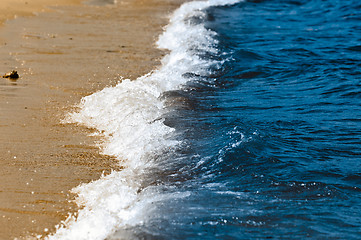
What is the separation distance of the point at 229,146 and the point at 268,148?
34cm

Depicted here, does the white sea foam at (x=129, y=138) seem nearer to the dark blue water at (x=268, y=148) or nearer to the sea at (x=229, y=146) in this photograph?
the sea at (x=229, y=146)

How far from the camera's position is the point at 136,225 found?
317 cm

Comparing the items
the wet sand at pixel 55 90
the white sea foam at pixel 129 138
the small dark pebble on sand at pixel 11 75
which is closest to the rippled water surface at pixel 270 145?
the white sea foam at pixel 129 138

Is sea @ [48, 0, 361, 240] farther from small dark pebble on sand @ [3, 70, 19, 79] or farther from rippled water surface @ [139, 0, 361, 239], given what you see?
small dark pebble on sand @ [3, 70, 19, 79]

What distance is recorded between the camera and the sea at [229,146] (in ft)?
10.8

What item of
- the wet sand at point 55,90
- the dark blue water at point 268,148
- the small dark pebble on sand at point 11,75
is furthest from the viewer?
the small dark pebble on sand at point 11,75

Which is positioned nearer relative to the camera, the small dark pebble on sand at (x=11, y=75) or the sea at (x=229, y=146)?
the sea at (x=229, y=146)

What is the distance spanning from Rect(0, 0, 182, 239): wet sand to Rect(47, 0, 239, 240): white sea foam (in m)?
0.14

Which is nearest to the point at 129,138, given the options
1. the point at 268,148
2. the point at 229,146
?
the point at 229,146

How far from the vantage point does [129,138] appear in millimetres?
4656

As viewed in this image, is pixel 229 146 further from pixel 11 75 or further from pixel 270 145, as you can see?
pixel 11 75

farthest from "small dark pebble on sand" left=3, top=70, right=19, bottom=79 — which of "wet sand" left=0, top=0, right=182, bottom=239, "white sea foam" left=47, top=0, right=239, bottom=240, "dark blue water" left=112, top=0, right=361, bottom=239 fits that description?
"dark blue water" left=112, top=0, right=361, bottom=239

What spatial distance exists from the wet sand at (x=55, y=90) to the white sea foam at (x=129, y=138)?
137 millimetres

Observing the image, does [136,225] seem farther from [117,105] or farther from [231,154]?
[117,105]
